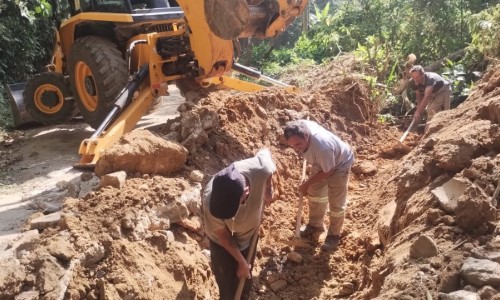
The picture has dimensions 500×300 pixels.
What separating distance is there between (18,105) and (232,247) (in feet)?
20.4

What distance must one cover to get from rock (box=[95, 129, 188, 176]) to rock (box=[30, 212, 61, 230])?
0.75 metres

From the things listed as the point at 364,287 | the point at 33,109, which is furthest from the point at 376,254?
the point at 33,109

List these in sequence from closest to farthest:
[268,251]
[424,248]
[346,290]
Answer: [424,248] < [346,290] < [268,251]

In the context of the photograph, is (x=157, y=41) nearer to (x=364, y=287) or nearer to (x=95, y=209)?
(x=95, y=209)

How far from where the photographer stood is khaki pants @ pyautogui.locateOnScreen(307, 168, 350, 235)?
4.82 meters

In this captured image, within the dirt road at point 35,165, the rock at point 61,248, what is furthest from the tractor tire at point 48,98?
the rock at point 61,248

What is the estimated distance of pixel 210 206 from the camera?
3.39m

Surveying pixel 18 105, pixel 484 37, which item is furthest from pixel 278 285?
pixel 484 37

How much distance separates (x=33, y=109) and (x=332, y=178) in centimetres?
511

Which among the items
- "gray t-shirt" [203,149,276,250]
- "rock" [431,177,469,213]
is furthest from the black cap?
"rock" [431,177,469,213]

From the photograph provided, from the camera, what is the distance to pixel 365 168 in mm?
6402

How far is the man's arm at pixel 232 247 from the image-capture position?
359 cm

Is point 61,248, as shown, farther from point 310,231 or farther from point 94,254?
point 310,231

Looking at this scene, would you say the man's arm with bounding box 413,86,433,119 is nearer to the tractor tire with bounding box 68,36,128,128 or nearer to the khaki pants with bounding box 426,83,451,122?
the khaki pants with bounding box 426,83,451,122
